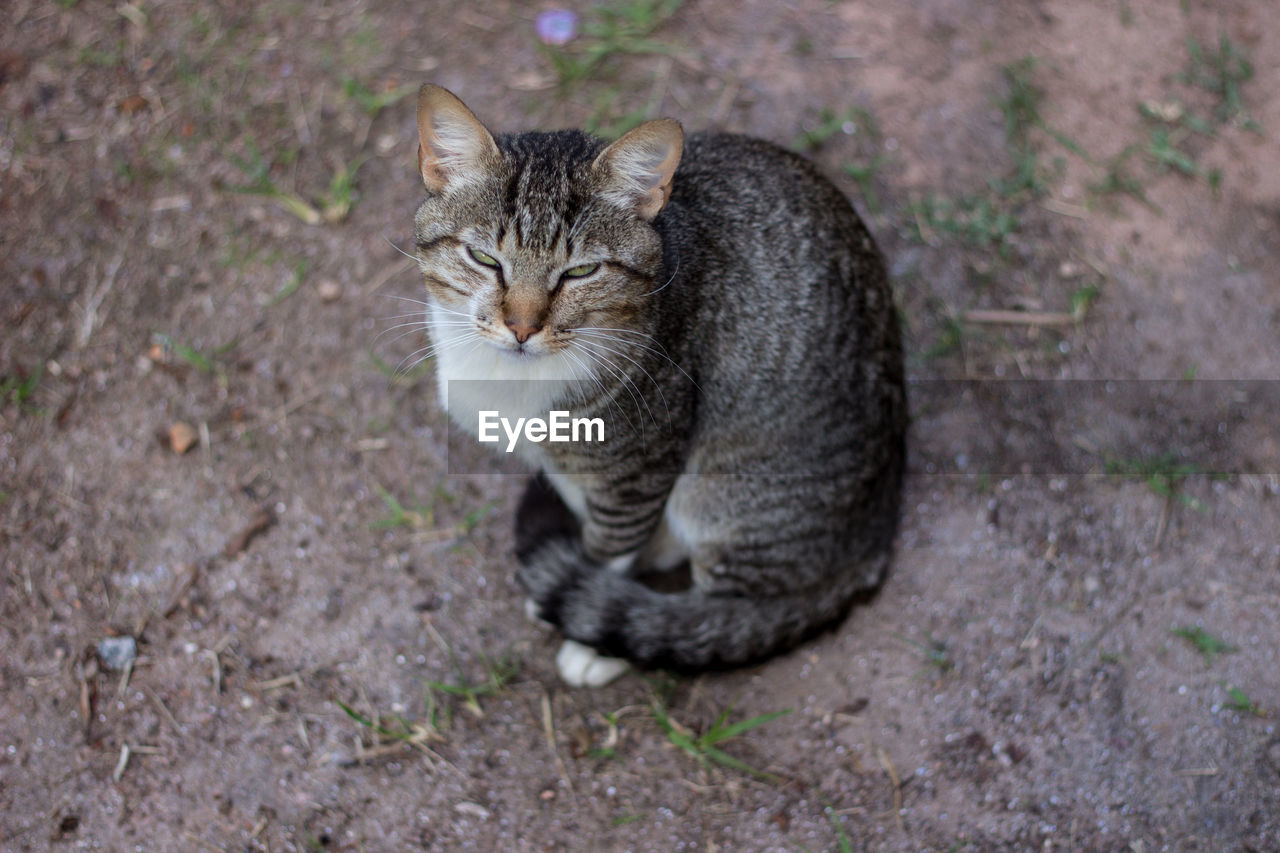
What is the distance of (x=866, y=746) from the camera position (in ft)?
10.2

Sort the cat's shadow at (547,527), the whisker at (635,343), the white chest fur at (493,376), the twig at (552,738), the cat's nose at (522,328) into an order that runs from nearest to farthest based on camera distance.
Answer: the cat's nose at (522,328)
the whisker at (635,343)
the white chest fur at (493,376)
the twig at (552,738)
the cat's shadow at (547,527)

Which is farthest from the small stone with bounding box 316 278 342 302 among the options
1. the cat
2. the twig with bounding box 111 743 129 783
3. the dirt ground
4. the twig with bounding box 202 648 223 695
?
the twig with bounding box 111 743 129 783

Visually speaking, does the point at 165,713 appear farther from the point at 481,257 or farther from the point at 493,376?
the point at 481,257

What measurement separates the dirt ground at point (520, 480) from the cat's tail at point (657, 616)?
261mm

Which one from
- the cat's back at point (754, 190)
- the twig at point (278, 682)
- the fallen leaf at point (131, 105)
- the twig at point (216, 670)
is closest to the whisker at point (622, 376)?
the cat's back at point (754, 190)

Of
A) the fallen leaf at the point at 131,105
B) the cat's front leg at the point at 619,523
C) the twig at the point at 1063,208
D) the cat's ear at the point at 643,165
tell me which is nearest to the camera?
the cat's ear at the point at 643,165

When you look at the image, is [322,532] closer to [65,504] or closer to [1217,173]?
[65,504]

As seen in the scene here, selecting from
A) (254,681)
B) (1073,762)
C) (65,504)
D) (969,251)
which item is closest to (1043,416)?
(969,251)

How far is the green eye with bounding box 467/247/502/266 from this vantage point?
8.21 ft

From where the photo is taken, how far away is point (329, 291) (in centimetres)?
393

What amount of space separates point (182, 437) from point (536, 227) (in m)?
2.01

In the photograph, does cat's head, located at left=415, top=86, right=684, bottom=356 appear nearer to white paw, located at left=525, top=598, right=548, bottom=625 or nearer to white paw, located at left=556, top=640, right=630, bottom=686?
white paw, located at left=525, top=598, right=548, bottom=625

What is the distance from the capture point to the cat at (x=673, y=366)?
8.14 ft

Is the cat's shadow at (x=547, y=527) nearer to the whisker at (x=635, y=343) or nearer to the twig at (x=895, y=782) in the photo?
the whisker at (x=635, y=343)
